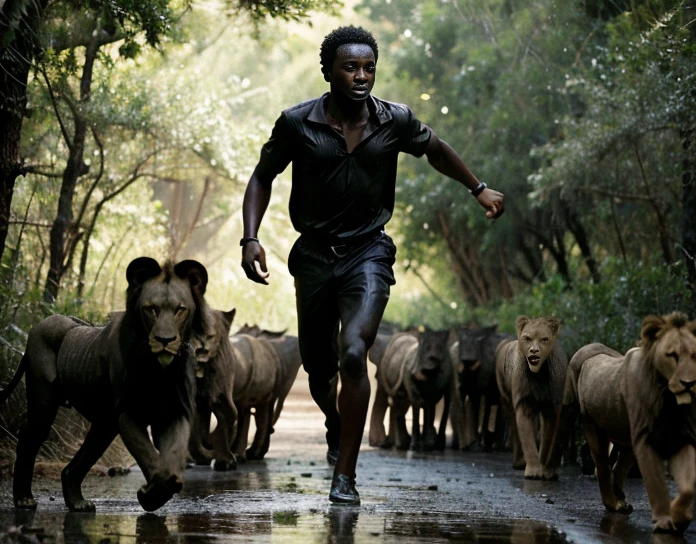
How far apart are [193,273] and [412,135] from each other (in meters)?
1.98

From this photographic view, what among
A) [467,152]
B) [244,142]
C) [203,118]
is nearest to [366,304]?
[203,118]

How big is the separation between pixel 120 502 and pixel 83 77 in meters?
7.53

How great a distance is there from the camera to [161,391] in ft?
24.5

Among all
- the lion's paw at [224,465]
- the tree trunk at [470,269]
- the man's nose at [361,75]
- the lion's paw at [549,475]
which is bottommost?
the lion's paw at [224,465]

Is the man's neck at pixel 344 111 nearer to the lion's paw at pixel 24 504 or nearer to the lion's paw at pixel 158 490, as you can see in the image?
the lion's paw at pixel 158 490

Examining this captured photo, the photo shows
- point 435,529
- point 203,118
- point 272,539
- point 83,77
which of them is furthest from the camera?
point 203,118

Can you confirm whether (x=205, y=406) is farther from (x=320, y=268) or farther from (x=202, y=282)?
(x=202, y=282)

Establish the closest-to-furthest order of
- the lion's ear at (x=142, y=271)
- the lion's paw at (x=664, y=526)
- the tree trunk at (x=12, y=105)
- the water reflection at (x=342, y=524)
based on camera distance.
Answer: the water reflection at (x=342, y=524), the lion's ear at (x=142, y=271), the lion's paw at (x=664, y=526), the tree trunk at (x=12, y=105)

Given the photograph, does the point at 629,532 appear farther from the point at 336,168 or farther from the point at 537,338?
the point at 537,338

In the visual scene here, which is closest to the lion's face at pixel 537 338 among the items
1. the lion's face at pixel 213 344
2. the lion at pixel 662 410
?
the lion's face at pixel 213 344

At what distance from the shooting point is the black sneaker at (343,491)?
26.1 ft

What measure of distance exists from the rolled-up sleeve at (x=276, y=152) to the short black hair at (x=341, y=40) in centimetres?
44

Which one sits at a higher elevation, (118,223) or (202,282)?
(118,223)

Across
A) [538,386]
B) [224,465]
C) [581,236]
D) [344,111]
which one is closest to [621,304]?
[538,386]
